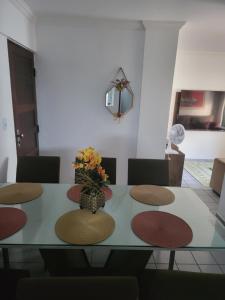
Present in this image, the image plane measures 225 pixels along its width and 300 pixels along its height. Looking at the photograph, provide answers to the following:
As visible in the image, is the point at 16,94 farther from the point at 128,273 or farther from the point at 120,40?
the point at 128,273

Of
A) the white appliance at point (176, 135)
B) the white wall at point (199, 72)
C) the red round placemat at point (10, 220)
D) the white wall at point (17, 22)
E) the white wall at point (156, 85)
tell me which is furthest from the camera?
the white wall at point (199, 72)

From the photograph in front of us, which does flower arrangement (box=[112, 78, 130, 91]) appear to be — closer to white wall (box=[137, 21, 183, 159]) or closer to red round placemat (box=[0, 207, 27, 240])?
white wall (box=[137, 21, 183, 159])

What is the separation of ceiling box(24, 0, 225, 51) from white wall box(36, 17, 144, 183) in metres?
0.21

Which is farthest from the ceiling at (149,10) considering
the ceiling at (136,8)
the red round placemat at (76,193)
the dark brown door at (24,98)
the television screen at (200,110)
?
the television screen at (200,110)

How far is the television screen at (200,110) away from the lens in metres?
4.87

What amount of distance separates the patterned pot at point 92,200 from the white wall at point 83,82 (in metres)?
1.84

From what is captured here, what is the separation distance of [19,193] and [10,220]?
14.8 inches

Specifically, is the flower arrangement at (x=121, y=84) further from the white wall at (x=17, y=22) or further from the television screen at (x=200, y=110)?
the television screen at (x=200, y=110)

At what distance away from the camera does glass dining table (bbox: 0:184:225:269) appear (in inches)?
46.4

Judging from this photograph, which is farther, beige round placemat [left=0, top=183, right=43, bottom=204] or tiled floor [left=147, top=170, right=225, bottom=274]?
tiled floor [left=147, top=170, right=225, bottom=274]

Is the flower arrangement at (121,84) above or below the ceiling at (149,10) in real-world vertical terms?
below

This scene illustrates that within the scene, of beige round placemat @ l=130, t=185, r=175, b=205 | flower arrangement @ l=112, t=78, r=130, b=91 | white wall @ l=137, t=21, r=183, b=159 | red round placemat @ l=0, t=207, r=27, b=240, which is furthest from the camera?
flower arrangement @ l=112, t=78, r=130, b=91

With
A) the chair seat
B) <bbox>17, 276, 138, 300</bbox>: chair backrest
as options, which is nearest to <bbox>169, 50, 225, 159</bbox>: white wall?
the chair seat

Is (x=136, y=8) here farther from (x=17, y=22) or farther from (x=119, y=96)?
(x=17, y=22)
